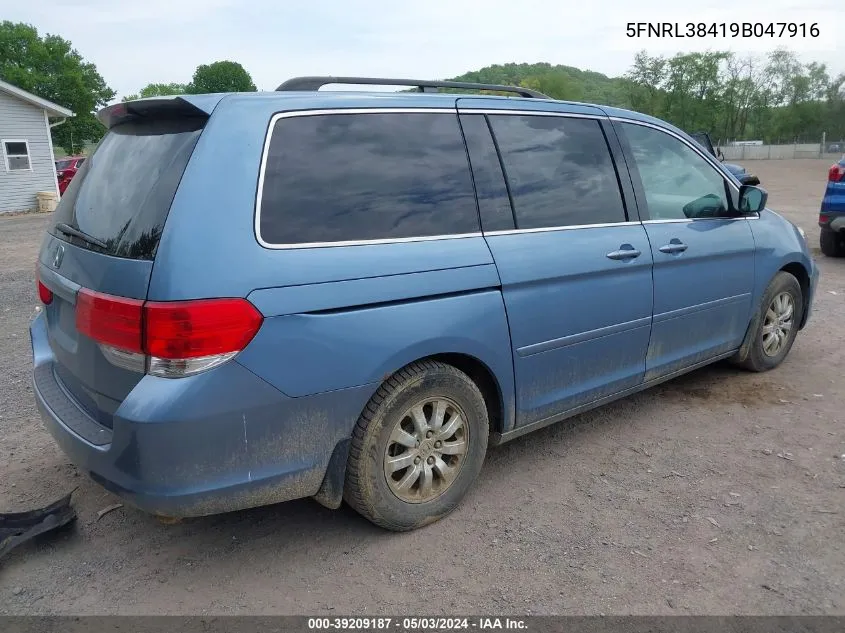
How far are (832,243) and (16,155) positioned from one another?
24.0 meters

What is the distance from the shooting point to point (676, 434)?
415cm

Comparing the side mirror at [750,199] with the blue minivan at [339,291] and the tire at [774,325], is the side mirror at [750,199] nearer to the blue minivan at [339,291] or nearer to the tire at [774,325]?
the tire at [774,325]

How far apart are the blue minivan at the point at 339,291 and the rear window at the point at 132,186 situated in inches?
0.4

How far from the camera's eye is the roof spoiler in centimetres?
266

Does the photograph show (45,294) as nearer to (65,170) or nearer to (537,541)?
(537,541)

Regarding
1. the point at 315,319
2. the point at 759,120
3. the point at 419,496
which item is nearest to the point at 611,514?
the point at 419,496

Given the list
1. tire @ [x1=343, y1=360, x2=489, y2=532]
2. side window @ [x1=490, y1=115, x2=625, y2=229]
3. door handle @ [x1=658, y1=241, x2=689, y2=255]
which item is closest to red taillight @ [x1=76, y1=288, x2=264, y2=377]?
tire @ [x1=343, y1=360, x2=489, y2=532]

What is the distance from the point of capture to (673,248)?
402cm

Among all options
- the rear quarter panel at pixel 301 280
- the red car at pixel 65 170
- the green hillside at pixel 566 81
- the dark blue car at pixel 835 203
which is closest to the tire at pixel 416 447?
the rear quarter panel at pixel 301 280

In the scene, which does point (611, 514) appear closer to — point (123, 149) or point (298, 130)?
point (298, 130)

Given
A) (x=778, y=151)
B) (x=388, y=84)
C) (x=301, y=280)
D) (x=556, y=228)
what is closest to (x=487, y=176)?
(x=556, y=228)

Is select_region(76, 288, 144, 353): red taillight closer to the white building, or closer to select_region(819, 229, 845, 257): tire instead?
select_region(819, 229, 845, 257): tire

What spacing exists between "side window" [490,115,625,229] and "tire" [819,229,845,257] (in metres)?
7.74

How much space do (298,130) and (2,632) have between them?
215cm
